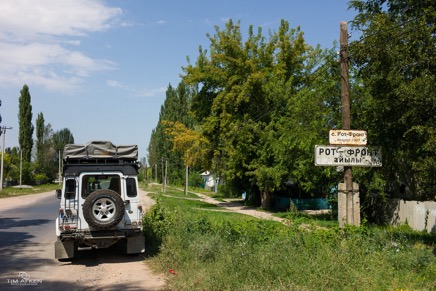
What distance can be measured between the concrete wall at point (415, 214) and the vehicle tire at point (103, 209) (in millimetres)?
12527

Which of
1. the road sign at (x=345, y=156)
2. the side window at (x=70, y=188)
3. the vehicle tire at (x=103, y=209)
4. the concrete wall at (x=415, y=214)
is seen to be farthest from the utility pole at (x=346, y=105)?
the concrete wall at (x=415, y=214)

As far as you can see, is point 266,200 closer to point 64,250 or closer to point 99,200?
point 64,250

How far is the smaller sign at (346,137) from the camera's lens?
10.2m

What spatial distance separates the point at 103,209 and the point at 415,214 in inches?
554

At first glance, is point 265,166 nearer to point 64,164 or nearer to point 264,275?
point 64,164

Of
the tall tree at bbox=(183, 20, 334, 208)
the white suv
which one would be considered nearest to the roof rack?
the white suv

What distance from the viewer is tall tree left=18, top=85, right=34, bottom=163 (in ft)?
273

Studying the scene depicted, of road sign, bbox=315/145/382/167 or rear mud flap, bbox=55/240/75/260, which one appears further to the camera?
rear mud flap, bbox=55/240/75/260

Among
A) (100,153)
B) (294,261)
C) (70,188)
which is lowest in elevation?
(294,261)

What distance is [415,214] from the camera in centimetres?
1902

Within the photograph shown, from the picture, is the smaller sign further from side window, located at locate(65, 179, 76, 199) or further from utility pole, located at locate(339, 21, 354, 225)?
side window, located at locate(65, 179, 76, 199)

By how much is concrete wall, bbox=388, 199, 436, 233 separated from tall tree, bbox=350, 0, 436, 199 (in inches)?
206

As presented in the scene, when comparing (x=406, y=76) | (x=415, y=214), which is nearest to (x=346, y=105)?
(x=406, y=76)

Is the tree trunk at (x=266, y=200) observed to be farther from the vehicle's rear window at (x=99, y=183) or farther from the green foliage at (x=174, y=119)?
the green foliage at (x=174, y=119)
